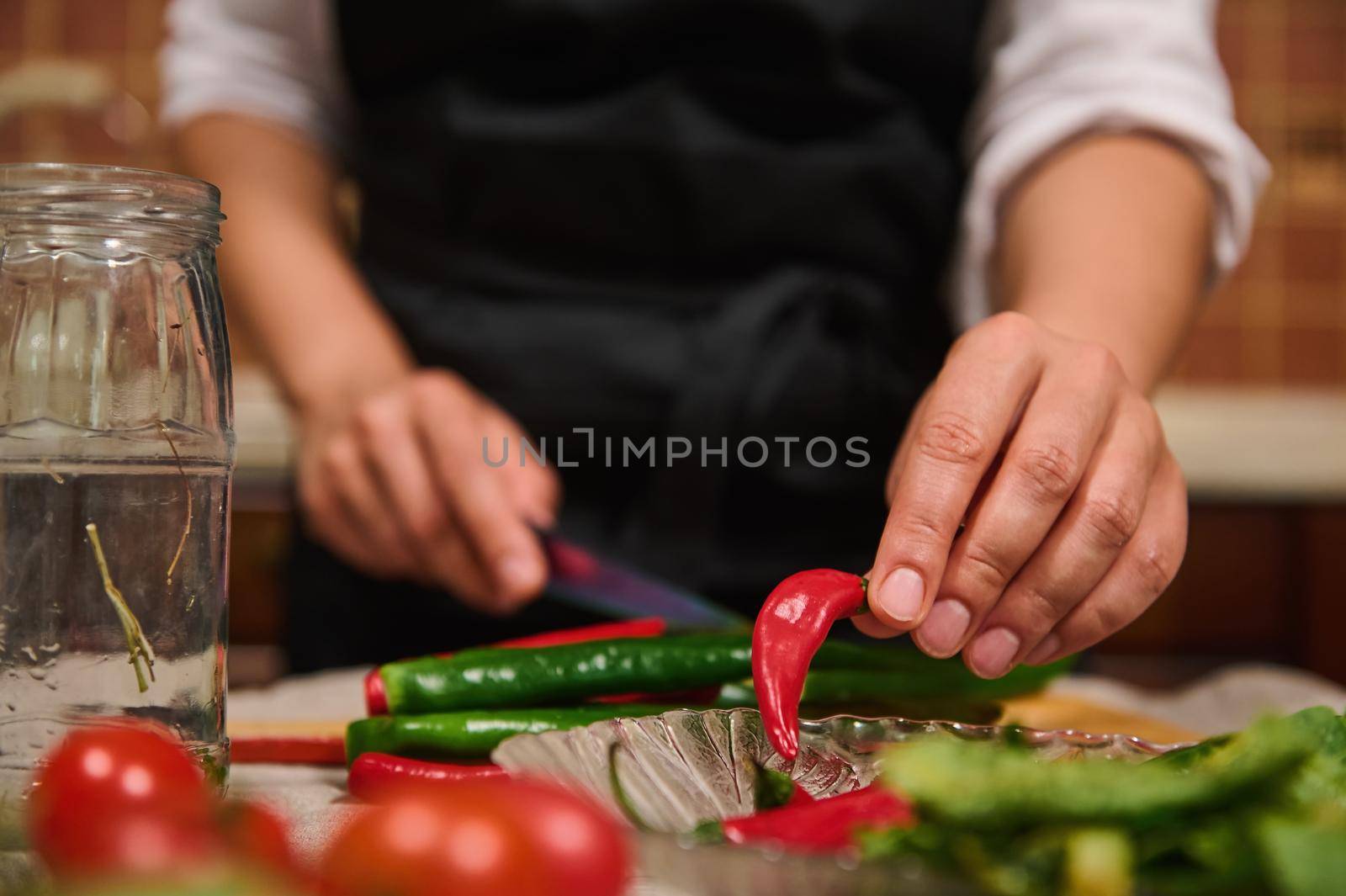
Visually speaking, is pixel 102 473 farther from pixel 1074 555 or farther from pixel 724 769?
pixel 1074 555

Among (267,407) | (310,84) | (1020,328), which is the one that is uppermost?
(310,84)

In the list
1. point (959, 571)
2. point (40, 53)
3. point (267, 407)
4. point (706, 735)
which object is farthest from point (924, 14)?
point (40, 53)

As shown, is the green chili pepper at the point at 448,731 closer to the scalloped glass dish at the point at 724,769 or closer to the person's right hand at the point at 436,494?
the scalloped glass dish at the point at 724,769

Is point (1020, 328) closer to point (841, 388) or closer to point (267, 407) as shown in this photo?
point (841, 388)

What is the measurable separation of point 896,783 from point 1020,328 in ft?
1.10

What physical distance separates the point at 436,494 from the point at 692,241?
1.12 feet

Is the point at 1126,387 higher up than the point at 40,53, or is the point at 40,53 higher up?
the point at 40,53

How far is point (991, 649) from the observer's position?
2.13 feet

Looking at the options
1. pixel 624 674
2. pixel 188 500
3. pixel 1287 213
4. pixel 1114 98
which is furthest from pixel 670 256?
pixel 1287 213

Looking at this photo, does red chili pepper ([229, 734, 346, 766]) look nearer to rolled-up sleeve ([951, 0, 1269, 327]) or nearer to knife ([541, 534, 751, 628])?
knife ([541, 534, 751, 628])

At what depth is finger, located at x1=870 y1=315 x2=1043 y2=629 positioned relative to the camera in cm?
59

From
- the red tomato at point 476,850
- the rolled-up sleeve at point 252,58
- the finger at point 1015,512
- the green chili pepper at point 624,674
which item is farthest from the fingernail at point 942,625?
the rolled-up sleeve at point 252,58

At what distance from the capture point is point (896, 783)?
387 mm

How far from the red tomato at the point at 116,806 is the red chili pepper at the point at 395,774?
0.68 ft
